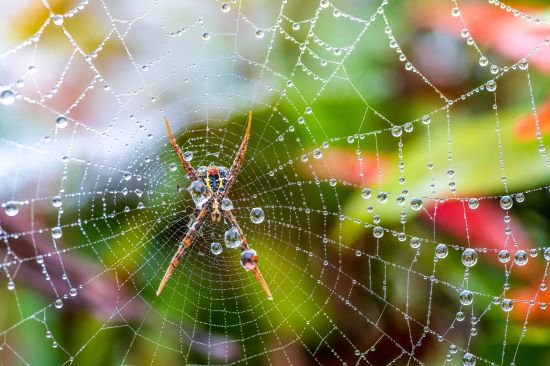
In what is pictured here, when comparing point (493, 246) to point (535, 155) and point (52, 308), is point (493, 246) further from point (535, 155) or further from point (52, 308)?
point (52, 308)

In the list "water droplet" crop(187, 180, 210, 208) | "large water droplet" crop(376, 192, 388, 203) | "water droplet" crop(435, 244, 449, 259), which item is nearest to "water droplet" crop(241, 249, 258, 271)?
"water droplet" crop(187, 180, 210, 208)

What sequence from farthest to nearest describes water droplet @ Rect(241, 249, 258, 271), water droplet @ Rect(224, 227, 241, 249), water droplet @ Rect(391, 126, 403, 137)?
water droplet @ Rect(391, 126, 403, 137), water droplet @ Rect(224, 227, 241, 249), water droplet @ Rect(241, 249, 258, 271)

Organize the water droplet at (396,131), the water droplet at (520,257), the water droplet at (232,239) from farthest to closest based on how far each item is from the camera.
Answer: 1. the water droplet at (396,131)
2. the water droplet at (520,257)
3. the water droplet at (232,239)

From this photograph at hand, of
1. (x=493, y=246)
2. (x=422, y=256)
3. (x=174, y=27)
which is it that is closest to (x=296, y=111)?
(x=174, y=27)

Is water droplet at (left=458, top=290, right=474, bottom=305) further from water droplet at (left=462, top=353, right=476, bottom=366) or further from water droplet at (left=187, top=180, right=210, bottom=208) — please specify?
water droplet at (left=187, top=180, right=210, bottom=208)

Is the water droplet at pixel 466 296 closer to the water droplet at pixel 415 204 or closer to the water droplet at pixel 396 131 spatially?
the water droplet at pixel 415 204

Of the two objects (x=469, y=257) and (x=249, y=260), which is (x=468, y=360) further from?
(x=249, y=260)

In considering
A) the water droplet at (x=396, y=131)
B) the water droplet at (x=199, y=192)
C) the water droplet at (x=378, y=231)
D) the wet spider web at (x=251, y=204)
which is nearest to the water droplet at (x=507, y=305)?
the wet spider web at (x=251, y=204)
